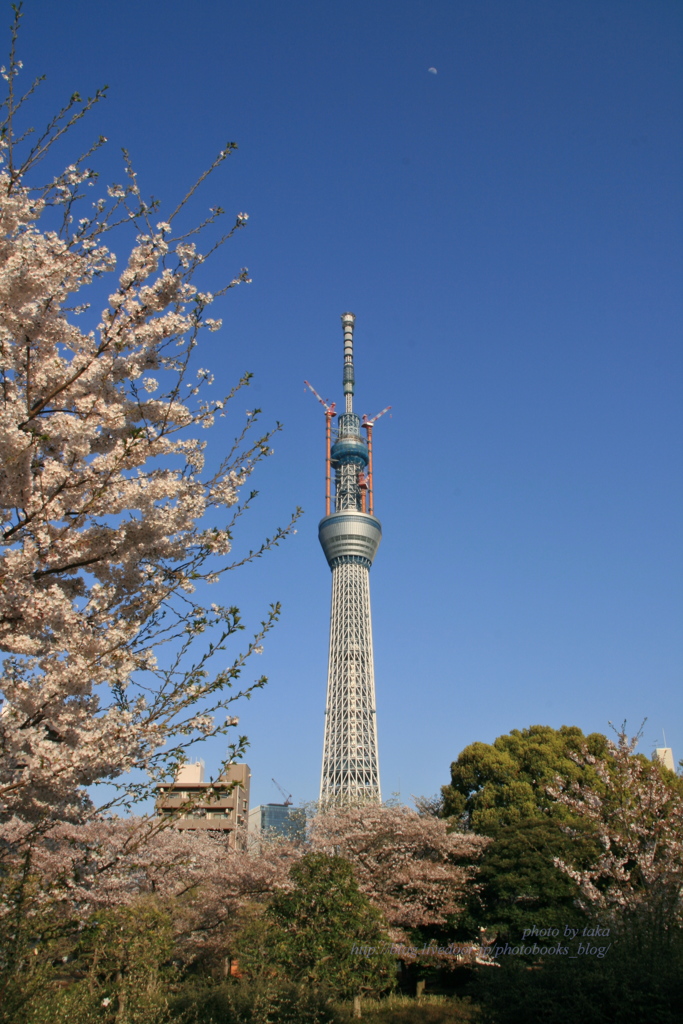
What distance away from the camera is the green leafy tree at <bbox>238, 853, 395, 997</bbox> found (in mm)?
12297

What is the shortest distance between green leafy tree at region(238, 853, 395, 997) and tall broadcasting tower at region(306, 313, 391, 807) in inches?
1466

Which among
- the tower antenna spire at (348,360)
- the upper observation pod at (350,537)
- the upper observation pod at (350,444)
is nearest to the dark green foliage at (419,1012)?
the upper observation pod at (350,537)

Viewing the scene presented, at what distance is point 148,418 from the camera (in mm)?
4809

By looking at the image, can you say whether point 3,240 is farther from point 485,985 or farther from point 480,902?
point 480,902

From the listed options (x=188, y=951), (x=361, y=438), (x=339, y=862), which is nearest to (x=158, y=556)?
(x=339, y=862)

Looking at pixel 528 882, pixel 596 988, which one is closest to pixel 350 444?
pixel 528 882

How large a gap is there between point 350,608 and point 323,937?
50.1 m

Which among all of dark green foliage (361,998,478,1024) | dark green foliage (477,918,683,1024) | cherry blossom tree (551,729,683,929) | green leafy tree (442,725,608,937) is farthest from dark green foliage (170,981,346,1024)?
green leafy tree (442,725,608,937)

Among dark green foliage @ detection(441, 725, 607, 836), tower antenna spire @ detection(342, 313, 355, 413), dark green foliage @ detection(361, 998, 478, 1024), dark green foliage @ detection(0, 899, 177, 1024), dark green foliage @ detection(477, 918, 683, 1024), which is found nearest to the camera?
dark green foliage @ detection(0, 899, 177, 1024)

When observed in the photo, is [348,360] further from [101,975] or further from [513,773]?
[101,975]

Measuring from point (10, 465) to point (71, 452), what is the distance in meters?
A: 0.43

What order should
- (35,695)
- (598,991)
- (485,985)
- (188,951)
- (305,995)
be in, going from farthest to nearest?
(188,951)
(305,995)
(485,985)
(598,991)
(35,695)

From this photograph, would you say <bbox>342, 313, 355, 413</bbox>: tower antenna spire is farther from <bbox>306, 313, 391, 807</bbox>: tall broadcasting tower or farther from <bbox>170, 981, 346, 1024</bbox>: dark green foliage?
<bbox>170, 981, 346, 1024</bbox>: dark green foliage

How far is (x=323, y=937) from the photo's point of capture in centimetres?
1243
